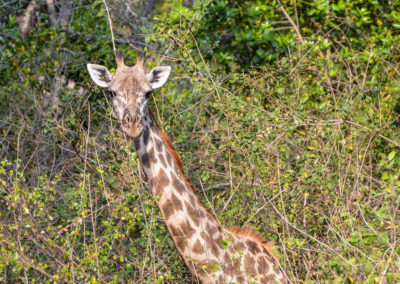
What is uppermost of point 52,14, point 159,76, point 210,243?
point 159,76

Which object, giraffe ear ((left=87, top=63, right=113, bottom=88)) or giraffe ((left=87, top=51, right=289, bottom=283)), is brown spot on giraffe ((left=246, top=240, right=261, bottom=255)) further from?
giraffe ear ((left=87, top=63, right=113, bottom=88))

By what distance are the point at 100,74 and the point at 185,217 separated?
1.61 m

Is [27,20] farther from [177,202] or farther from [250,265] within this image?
[250,265]

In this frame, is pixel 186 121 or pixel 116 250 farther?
pixel 186 121

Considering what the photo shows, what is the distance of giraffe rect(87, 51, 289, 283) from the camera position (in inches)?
170

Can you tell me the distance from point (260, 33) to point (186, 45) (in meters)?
2.12

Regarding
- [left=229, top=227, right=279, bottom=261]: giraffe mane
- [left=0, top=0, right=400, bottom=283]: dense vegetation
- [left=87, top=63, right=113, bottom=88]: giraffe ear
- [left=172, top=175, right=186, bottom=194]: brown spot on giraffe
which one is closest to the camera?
[left=0, top=0, right=400, bottom=283]: dense vegetation

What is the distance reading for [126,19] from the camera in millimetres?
8617

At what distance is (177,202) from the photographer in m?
4.45

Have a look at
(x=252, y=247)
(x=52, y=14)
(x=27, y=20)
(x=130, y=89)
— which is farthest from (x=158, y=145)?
(x=27, y=20)

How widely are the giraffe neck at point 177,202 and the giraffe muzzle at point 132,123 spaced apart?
0.17 meters

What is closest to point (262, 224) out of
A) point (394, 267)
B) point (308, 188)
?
point (308, 188)

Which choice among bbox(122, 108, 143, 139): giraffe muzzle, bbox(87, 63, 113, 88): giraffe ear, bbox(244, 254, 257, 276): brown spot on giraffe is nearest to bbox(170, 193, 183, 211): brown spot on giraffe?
bbox(122, 108, 143, 139): giraffe muzzle

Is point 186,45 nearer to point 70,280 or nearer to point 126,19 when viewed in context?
A: point 70,280
